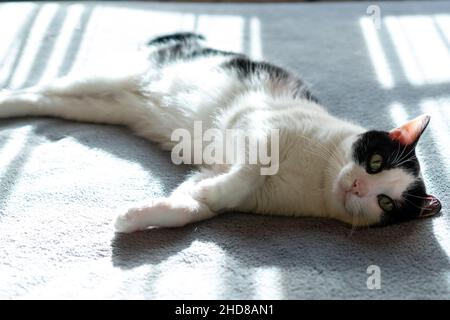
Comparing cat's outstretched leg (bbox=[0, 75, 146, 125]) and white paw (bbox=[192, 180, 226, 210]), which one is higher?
cat's outstretched leg (bbox=[0, 75, 146, 125])

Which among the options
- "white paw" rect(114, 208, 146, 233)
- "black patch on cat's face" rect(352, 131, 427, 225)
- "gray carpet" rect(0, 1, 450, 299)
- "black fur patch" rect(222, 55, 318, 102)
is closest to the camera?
"gray carpet" rect(0, 1, 450, 299)

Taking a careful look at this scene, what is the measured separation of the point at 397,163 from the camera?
149 cm

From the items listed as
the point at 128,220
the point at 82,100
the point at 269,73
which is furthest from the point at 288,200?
the point at 82,100

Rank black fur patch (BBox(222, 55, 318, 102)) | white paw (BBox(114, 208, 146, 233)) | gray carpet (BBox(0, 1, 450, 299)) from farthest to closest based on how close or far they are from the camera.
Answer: black fur patch (BBox(222, 55, 318, 102))
white paw (BBox(114, 208, 146, 233))
gray carpet (BBox(0, 1, 450, 299))

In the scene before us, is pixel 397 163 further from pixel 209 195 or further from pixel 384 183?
pixel 209 195

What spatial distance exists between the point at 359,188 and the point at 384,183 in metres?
0.07

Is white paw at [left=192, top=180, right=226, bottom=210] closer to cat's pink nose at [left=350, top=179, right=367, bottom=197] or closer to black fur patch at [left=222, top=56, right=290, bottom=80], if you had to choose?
cat's pink nose at [left=350, top=179, right=367, bottom=197]

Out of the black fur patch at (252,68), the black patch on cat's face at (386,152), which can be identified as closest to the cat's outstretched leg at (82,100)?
the black fur patch at (252,68)

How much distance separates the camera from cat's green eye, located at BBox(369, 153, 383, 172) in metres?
1.48

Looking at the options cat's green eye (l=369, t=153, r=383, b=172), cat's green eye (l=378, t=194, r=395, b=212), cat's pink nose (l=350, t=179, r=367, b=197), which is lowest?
cat's green eye (l=378, t=194, r=395, b=212)

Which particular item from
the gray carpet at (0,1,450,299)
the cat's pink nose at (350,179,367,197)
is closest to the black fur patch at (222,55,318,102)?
the gray carpet at (0,1,450,299)

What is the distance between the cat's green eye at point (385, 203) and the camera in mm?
1469

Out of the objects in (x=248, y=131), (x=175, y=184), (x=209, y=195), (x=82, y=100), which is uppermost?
(x=82, y=100)
